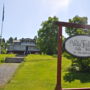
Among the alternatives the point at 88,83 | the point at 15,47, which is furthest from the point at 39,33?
the point at 88,83

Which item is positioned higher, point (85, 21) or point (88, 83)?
point (85, 21)

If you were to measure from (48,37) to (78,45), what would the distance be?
A: 153 ft

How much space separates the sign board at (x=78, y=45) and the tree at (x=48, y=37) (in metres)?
44.6

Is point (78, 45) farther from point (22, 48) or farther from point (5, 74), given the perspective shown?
point (22, 48)

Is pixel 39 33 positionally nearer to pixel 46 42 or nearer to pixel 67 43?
pixel 46 42

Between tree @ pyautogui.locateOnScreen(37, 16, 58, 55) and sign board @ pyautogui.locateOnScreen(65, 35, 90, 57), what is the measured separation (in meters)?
44.6

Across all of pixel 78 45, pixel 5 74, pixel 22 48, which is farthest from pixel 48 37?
pixel 78 45

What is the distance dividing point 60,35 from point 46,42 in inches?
1822

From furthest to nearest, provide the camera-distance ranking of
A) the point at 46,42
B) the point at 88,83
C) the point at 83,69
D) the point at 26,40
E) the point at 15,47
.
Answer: the point at 26,40, the point at 15,47, the point at 46,42, the point at 83,69, the point at 88,83

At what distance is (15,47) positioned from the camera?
8862cm

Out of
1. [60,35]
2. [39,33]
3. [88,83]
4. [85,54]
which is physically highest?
[39,33]

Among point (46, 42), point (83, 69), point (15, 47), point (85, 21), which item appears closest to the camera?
point (83, 69)

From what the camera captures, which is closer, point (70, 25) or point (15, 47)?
point (70, 25)

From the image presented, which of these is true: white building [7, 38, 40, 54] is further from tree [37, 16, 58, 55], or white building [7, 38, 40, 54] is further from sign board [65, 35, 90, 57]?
sign board [65, 35, 90, 57]
